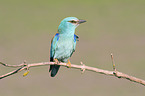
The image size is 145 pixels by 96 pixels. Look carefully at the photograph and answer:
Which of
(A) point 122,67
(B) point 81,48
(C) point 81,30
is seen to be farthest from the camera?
(C) point 81,30

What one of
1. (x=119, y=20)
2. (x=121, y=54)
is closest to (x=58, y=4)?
(x=119, y=20)

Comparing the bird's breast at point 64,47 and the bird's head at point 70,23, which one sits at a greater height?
the bird's head at point 70,23

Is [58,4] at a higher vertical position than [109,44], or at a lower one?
higher

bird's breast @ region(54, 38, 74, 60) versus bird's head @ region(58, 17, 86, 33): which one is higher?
bird's head @ region(58, 17, 86, 33)

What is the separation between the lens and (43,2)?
16047mm

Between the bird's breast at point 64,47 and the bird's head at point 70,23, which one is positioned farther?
the bird's breast at point 64,47

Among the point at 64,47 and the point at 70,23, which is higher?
the point at 70,23

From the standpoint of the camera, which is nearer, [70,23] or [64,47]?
[70,23]

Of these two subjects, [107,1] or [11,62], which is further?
[107,1]

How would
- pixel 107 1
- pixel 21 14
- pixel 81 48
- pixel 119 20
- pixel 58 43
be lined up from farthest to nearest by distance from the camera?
pixel 107 1 → pixel 21 14 → pixel 119 20 → pixel 81 48 → pixel 58 43

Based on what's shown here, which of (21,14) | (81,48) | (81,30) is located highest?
(21,14)

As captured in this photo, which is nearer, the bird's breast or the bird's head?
the bird's head

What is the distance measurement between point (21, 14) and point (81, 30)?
3.27 meters

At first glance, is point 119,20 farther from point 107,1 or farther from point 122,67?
point 122,67
